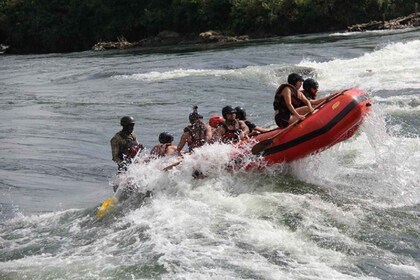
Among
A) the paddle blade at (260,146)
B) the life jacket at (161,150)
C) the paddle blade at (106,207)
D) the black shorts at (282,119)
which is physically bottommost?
the paddle blade at (106,207)

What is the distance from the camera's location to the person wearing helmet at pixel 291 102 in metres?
10.0

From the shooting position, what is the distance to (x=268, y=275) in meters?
6.87

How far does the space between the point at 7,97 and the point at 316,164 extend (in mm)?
16003

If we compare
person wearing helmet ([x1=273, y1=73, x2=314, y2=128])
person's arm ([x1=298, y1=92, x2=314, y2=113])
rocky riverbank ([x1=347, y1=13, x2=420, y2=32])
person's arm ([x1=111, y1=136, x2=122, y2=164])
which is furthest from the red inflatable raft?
rocky riverbank ([x1=347, y1=13, x2=420, y2=32])

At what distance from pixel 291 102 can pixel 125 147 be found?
2742 mm

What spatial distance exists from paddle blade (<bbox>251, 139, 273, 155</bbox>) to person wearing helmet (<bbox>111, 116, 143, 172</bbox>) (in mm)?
1929

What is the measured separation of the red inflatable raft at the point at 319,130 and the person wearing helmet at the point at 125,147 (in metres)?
2.01

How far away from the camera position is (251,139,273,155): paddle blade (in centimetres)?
989

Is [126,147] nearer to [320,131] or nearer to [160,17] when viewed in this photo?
[320,131]

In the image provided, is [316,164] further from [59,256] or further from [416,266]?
[59,256]

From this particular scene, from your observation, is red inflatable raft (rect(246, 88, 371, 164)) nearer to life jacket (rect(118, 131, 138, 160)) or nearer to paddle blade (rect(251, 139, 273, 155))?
paddle blade (rect(251, 139, 273, 155))

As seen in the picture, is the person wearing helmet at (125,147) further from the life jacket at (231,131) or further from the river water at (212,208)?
the life jacket at (231,131)

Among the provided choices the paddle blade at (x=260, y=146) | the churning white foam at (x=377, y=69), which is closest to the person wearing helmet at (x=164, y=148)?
the paddle blade at (x=260, y=146)

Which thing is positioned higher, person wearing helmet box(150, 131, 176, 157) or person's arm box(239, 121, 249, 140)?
person's arm box(239, 121, 249, 140)
